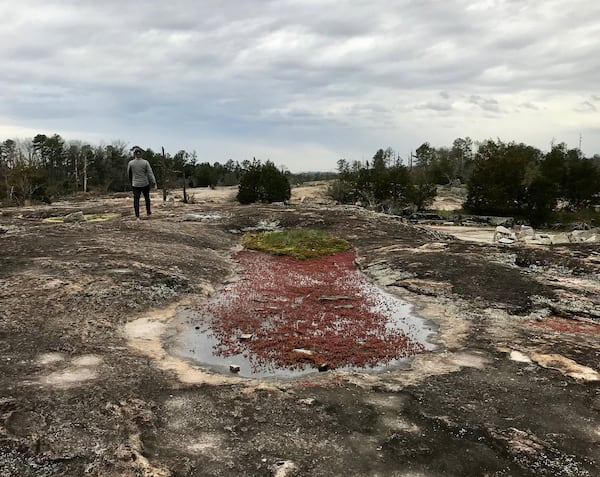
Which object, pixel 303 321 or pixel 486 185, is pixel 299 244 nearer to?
pixel 303 321

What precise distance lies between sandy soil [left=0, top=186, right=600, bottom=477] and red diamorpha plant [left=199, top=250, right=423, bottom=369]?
0.71 meters

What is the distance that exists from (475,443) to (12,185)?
43.2m

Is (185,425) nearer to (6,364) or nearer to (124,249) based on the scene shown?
(6,364)

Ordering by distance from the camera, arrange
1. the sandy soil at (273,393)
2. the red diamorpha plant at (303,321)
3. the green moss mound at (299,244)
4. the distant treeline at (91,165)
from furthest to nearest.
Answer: the distant treeline at (91,165)
the green moss mound at (299,244)
the red diamorpha plant at (303,321)
the sandy soil at (273,393)

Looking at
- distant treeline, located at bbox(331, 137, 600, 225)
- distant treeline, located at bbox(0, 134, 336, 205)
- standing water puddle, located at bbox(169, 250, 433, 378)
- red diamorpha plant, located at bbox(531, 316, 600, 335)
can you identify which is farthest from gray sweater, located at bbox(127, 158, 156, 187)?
distant treeline, located at bbox(0, 134, 336, 205)

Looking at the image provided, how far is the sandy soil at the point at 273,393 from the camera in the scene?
465cm

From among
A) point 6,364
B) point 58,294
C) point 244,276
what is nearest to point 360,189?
point 244,276

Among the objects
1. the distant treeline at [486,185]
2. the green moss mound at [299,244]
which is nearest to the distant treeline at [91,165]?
the distant treeline at [486,185]

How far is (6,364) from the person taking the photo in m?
6.35

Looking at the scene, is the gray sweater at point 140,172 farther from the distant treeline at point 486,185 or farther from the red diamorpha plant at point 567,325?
the distant treeline at point 486,185

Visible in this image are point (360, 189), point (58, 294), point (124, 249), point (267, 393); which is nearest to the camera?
point (267, 393)

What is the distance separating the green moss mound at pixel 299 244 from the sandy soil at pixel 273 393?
530cm

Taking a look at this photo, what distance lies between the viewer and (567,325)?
9.63 meters

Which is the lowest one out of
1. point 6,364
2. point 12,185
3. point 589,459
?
point 589,459
